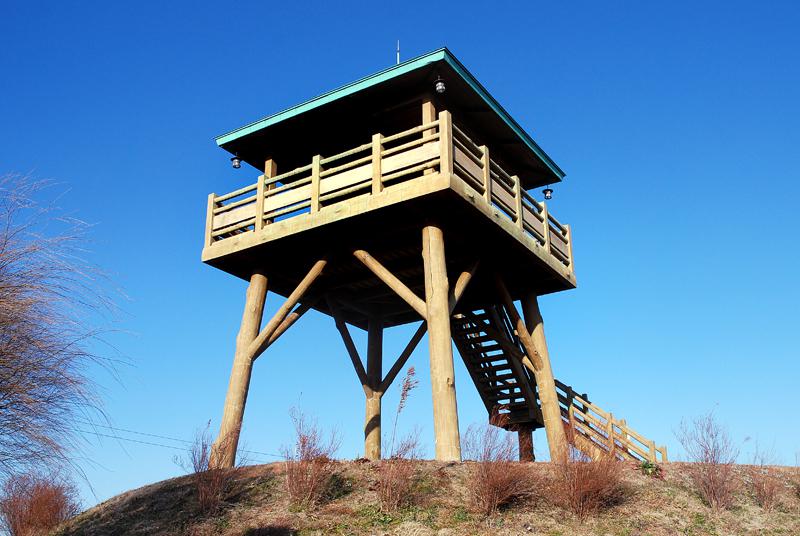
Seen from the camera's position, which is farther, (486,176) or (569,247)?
(569,247)

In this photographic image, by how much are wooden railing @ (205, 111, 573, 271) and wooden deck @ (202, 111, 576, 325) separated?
0.02 m

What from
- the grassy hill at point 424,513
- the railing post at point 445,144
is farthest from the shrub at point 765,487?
the railing post at point 445,144

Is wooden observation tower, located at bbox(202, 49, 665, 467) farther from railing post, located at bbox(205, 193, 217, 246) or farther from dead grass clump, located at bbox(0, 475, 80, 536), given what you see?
dead grass clump, located at bbox(0, 475, 80, 536)

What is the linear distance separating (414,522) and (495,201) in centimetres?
764

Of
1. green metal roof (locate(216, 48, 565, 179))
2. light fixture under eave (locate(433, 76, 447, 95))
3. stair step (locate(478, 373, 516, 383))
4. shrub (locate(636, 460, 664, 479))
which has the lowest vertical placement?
shrub (locate(636, 460, 664, 479))

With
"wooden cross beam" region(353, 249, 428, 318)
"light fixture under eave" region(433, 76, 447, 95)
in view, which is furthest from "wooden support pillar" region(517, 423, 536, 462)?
"light fixture under eave" region(433, 76, 447, 95)

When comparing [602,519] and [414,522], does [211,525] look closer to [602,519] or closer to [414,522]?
[414,522]

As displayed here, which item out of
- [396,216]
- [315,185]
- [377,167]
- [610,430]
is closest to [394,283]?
[396,216]

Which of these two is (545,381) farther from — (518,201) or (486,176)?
(486,176)

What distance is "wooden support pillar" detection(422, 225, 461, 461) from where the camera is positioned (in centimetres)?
1318

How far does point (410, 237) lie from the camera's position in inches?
642

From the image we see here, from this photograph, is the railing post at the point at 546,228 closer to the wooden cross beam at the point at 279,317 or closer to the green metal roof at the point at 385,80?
the green metal roof at the point at 385,80

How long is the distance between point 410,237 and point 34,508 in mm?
8867

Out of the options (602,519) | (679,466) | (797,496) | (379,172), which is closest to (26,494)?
(379,172)
